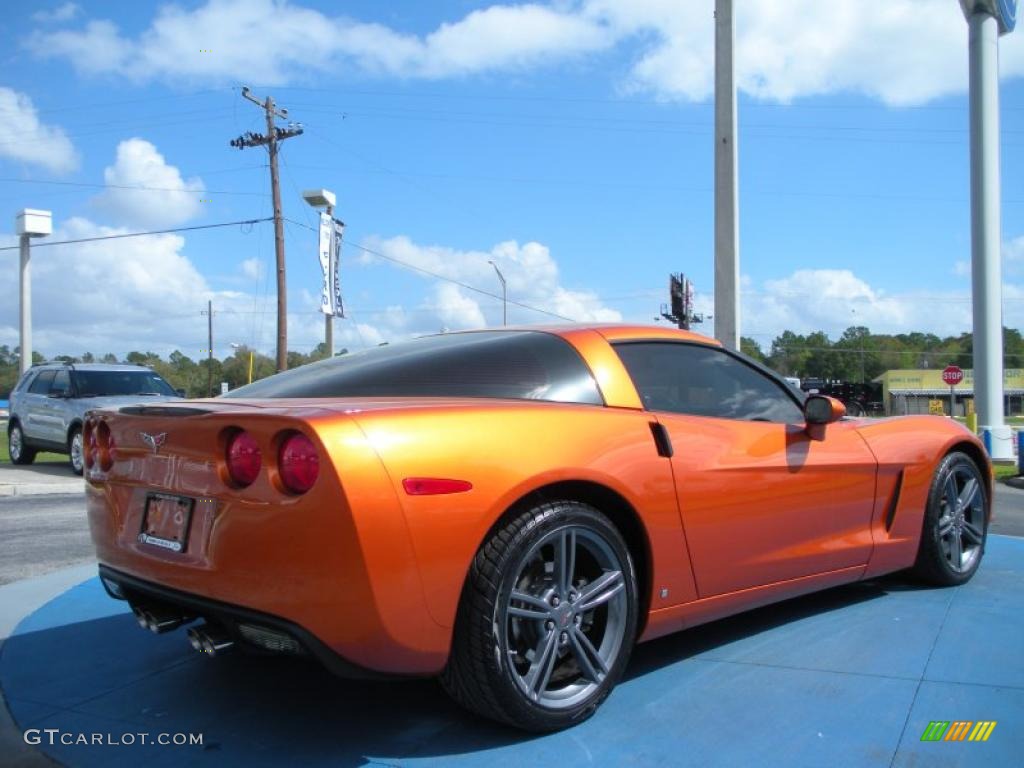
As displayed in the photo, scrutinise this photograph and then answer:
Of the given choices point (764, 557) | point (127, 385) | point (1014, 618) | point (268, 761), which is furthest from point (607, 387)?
point (127, 385)

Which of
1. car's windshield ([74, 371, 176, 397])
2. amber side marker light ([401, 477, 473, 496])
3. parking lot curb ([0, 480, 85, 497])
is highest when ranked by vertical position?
car's windshield ([74, 371, 176, 397])

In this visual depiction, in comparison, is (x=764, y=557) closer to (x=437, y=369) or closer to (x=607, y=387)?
(x=607, y=387)

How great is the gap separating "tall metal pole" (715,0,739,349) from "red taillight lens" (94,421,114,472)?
1225 centimetres

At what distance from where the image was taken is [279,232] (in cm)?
2775

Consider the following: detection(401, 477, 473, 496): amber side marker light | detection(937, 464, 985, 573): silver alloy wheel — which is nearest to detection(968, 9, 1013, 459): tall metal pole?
detection(937, 464, 985, 573): silver alloy wheel

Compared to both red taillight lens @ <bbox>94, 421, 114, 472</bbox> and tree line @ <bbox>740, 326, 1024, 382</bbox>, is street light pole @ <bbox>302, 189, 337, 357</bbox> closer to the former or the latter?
red taillight lens @ <bbox>94, 421, 114, 472</bbox>

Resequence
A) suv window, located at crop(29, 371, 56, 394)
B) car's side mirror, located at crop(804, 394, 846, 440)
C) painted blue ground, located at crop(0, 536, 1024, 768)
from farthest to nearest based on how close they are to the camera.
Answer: suv window, located at crop(29, 371, 56, 394)
car's side mirror, located at crop(804, 394, 846, 440)
painted blue ground, located at crop(0, 536, 1024, 768)

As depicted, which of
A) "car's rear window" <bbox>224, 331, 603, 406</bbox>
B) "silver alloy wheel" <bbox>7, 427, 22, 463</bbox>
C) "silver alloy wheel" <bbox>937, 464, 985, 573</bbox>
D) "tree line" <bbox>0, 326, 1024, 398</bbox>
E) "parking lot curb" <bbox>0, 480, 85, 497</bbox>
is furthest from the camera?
"tree line" <bbox>0, 326, 1024, 398</bbox>

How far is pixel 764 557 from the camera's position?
11.3 ft

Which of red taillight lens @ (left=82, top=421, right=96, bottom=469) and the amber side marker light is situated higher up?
red taillight lens @ (left=82, top=421, right=96, bottom=469)

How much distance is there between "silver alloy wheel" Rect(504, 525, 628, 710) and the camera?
2.70 meters

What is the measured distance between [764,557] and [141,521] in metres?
2.34

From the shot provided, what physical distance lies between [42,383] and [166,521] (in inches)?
515

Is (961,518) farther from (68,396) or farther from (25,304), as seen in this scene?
(25,304)
